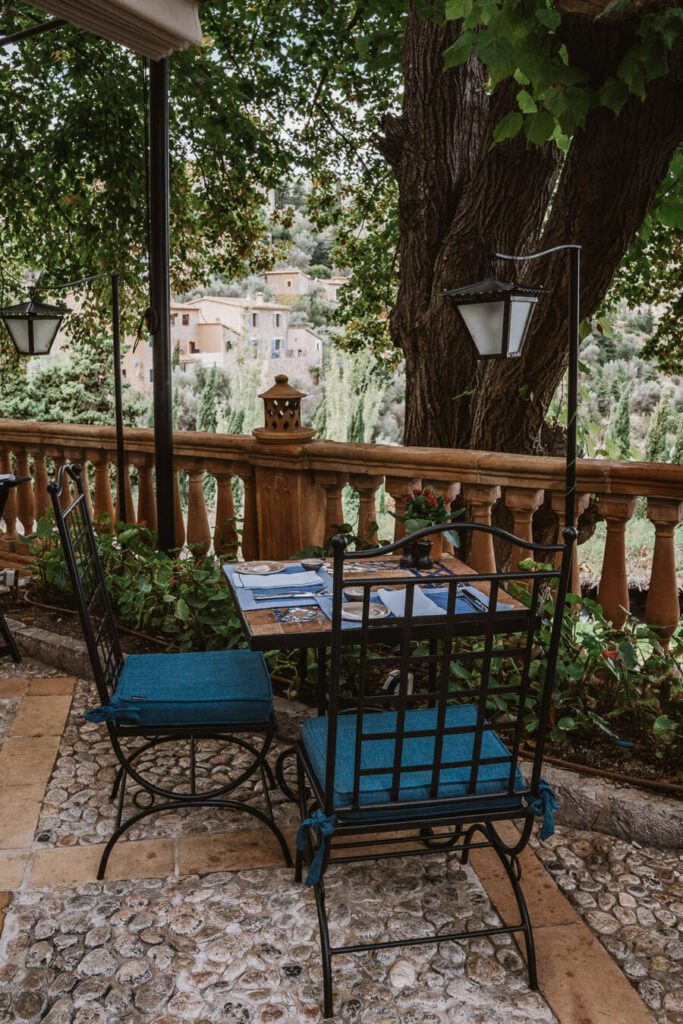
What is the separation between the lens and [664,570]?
3.08 metres

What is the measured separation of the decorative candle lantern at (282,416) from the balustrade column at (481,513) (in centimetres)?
90

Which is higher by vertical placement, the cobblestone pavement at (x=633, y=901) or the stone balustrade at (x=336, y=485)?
the stone balustrade at (x=336, y=485)

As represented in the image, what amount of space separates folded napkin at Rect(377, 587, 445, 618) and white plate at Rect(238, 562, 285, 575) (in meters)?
0.45

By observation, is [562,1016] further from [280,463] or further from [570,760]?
[280,463]

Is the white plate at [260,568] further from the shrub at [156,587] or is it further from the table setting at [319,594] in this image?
the shrub at [156,587]

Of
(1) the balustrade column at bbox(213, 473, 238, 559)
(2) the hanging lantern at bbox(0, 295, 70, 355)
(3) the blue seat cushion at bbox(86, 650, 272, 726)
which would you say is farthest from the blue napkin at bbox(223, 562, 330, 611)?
(2) the hanging lantern at bbox(0, 295, 70, 355)

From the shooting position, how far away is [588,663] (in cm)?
295

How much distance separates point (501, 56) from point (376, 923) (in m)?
2.89

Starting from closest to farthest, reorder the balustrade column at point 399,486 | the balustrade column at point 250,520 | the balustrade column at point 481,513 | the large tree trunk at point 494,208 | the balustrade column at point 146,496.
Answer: the balustrade column at point 481,513 < the balustrade column at point 399,486 < the large tree trunk at point 494,208 < the balustrade column at point 250,520 < the balustrade column at point 146,496

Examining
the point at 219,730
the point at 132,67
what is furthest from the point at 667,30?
the point at 132,67

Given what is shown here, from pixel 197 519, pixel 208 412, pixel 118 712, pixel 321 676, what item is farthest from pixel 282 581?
pixel 208 412

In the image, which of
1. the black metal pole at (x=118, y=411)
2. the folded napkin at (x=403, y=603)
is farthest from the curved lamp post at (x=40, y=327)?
the folded napkin at (x=403, y=603)

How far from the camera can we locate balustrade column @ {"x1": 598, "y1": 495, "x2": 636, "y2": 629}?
3158mm

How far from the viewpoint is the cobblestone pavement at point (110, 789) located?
2.60 meters
